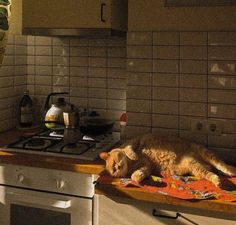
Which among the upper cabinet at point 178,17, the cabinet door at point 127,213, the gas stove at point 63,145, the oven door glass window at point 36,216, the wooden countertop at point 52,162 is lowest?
the oven door glass window at point 36,216

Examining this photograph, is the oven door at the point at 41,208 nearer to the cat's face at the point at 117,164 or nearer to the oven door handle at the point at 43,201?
the oven door handle at the point at 43,201

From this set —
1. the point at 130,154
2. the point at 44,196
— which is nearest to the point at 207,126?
the point at 130,154

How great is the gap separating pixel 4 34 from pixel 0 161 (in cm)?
69

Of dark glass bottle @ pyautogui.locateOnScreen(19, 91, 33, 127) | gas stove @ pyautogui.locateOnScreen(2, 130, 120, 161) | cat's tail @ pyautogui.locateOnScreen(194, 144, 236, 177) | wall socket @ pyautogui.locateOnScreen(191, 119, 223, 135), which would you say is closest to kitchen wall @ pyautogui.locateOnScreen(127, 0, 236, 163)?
wall socket @ pyautogui.locateOnScreen(191, 119, 223, 135)

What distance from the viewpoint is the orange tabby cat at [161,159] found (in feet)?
5.82

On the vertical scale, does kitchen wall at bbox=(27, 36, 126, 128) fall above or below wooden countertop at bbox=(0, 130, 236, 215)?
above

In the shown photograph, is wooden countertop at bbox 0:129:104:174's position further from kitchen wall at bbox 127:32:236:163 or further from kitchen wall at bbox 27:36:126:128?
kitchen wall at bbox 27:36:126:128

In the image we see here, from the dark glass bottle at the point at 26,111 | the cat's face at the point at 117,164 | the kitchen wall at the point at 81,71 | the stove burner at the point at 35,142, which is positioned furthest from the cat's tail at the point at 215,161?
the dark glass bottle at the point at 26,111

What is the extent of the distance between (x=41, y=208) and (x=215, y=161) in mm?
903

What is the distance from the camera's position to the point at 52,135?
235 cm

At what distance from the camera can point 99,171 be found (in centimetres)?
181

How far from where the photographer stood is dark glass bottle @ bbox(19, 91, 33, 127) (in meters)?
2.56

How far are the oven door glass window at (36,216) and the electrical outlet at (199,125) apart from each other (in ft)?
2.60

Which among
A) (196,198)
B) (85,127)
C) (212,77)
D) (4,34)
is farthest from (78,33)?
(196,198)
